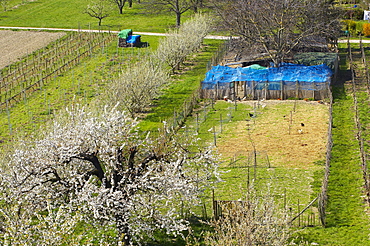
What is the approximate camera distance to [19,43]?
58.7 meters

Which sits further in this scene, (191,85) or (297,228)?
(191,85)


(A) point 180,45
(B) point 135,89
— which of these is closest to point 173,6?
(A) point 180,45

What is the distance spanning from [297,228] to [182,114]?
14880mm

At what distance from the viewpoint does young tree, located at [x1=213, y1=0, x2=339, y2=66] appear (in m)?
43.1

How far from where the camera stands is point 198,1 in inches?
2586

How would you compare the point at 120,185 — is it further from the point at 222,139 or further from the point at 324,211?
the point at 222,139

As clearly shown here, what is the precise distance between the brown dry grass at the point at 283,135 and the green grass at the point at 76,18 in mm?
28442

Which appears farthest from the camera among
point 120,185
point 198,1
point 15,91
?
point 198,1

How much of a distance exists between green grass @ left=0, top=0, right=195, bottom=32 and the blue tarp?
2322cm

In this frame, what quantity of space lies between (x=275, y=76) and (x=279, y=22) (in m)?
5.20

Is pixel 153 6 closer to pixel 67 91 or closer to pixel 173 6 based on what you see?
pixel 173 6

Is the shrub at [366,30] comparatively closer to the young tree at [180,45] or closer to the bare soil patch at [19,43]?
the young tree at [180,45]

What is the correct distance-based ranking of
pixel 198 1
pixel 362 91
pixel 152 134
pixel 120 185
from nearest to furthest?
pixel 120 185 → pixel 152 134 → pixel 362 91 → pixel 198 1

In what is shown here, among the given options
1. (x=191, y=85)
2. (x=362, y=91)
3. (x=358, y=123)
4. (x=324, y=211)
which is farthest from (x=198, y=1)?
(x=324, y=211)
